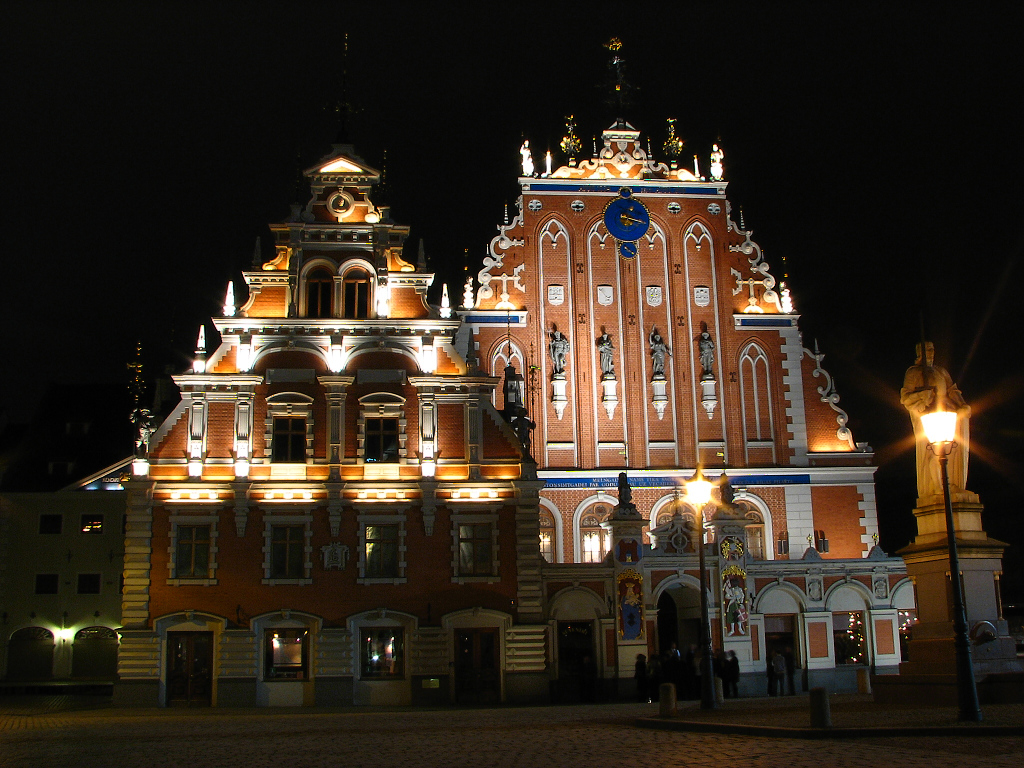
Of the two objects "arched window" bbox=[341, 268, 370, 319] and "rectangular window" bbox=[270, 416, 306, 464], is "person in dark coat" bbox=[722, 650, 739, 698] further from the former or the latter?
"arched window" bbox=[341, 268, 370, 319]

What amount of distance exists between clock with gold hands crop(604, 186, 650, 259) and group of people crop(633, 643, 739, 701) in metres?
16.5

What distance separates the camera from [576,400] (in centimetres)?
3834

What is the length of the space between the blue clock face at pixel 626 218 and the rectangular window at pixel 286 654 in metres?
18.7

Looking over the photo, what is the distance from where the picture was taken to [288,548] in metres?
29.6

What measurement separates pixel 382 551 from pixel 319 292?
25.1 feet

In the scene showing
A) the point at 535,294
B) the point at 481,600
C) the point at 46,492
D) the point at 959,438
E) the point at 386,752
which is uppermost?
the point at 535,294

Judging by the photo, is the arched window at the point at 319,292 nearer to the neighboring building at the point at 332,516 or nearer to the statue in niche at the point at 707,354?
the neighboring building at the point at 332,516

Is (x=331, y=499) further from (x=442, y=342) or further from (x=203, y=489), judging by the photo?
(x=442, y=342)

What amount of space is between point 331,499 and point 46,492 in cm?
1764

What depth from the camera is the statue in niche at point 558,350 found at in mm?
38406

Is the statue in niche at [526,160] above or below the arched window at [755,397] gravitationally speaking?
above

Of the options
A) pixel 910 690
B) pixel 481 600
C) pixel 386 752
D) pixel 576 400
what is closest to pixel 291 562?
pixel 481 600

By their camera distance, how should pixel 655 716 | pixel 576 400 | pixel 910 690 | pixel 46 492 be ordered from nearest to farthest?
pixel 910 690 → pixel 655 716 → pixel 576 400 → pixel 46 492

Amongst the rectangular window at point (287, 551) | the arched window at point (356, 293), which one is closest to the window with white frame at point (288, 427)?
the rectangular window at point (287, 551)
